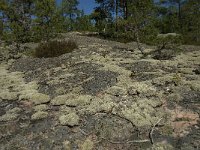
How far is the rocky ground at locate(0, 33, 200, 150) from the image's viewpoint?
6407mm

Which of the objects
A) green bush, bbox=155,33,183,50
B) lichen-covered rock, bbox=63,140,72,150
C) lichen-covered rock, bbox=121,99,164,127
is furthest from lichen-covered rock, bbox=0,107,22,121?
green bush, bbox=155,33,183,50

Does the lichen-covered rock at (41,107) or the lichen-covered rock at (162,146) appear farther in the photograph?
the lichen-covered rock at (41,107)

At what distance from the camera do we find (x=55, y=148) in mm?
6281

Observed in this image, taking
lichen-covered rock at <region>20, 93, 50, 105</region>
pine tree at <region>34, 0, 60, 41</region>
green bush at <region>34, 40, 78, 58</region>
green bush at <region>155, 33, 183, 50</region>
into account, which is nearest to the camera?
lichen-covered rock at <region>20, 93, 50, 105</region>

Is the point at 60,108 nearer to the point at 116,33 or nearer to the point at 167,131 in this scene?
the point at 167,131

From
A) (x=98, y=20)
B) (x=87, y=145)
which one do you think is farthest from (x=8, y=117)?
(x=98, y=20)

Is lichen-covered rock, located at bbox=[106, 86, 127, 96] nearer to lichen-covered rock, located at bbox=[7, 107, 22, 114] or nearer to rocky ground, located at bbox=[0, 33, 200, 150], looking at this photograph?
rocky ground, located at bbox=[0, 33, 200, 150]

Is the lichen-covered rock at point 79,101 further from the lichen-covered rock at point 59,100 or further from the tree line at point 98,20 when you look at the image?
the tree line at point 98,20

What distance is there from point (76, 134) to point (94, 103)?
1334mm

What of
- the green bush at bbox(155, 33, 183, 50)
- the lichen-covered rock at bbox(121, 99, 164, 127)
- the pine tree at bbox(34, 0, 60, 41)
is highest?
the pine tree at bbox(34, 0, 60, 41)

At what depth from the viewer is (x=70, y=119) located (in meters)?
7.15

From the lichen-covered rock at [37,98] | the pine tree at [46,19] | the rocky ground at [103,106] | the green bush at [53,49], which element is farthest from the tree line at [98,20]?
the lichen-covered rock at [37,98]

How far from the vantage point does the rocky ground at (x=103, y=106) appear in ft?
21.0

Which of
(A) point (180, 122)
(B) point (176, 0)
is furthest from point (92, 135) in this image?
(B) point (176, 0)
